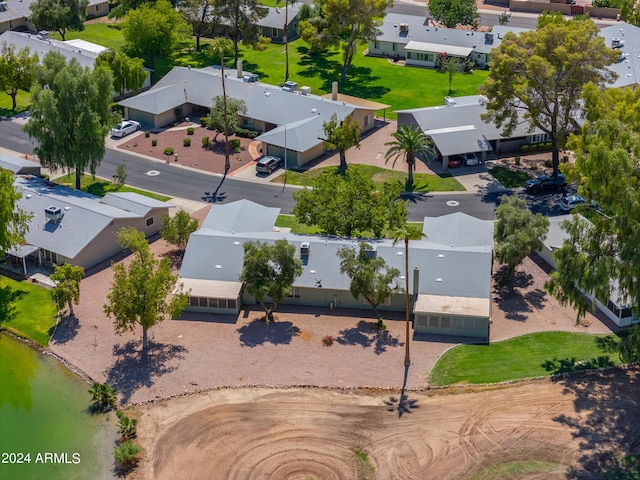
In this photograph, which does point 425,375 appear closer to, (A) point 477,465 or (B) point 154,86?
(A) point 477,465

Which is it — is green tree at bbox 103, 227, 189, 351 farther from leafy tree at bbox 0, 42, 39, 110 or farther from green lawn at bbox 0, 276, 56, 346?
leafy tree at bbox 0, 42, 39, 110

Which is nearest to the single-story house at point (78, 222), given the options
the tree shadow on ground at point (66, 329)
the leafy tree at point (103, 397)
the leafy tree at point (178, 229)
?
the leafy tree at point (178, 229)

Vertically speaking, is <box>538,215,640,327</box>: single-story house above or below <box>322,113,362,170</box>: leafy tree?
below

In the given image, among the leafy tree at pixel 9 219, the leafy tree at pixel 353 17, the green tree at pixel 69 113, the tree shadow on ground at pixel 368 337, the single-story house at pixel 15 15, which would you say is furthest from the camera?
the single-story house at pixel 15 15

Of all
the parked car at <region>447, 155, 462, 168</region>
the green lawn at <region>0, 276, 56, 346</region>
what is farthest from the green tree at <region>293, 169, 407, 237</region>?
the green lawn at <region>0, 276, 56, 346</region>

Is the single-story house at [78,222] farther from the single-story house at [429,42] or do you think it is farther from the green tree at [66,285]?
the single-story house at [429,42]
